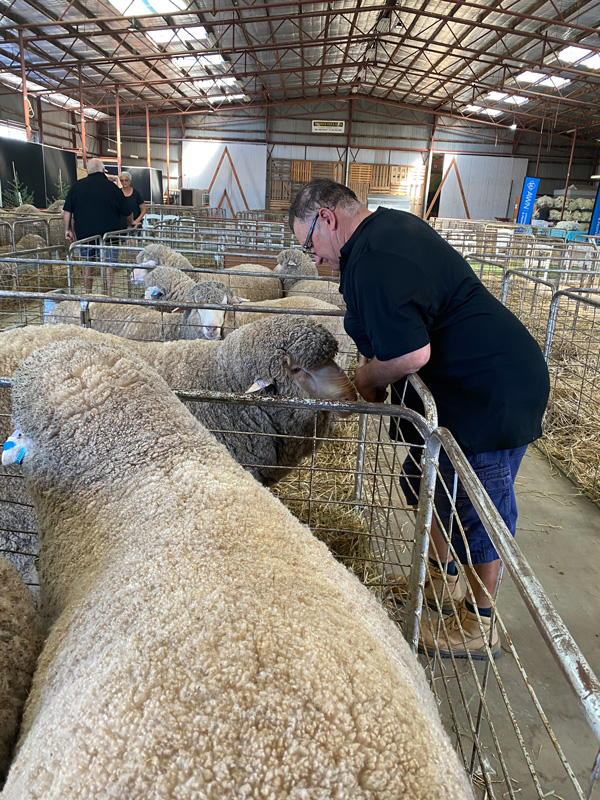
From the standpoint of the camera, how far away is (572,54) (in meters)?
15.1

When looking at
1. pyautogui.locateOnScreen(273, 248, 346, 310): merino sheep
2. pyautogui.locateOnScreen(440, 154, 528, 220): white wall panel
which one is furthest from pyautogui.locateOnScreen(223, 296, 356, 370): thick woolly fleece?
pyautogui.locateOnScreen(440, 154, 528, 220): white wall panel

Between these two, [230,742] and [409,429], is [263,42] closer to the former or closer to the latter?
[409,429]

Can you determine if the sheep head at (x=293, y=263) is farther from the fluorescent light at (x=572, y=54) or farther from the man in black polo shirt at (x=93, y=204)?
the fluorescent light at (x=572, y=54)

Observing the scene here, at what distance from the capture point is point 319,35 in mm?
17172

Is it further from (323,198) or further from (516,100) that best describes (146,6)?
(516,100)

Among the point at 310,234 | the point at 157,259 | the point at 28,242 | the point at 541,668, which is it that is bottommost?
the point at 541,668

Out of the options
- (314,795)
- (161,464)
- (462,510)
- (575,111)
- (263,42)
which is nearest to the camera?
(314,795)

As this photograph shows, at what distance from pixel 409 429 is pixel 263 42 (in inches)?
738

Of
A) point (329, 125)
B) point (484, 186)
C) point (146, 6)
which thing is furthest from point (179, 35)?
point (484, 186)

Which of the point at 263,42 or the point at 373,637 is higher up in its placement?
the point at 263,42

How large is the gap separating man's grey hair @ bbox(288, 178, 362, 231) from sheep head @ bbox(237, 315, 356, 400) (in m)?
0.64

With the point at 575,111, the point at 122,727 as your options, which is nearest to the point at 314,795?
the point at 122,727

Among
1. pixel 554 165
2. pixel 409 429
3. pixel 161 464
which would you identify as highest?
pixel 554 165

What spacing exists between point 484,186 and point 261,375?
2882 centimetres
